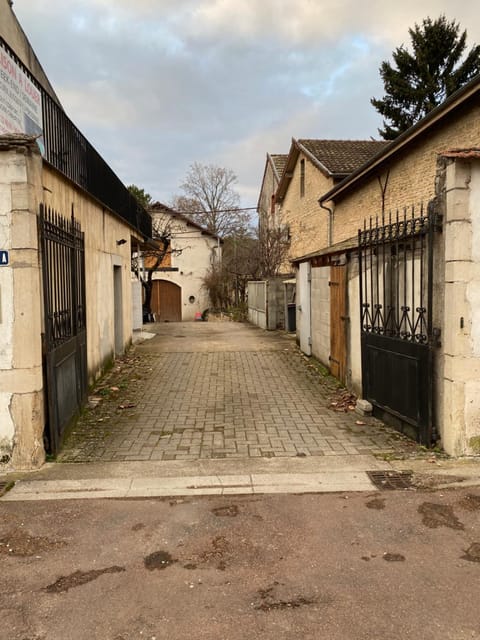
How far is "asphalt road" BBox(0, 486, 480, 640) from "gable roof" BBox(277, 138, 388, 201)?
55.3 ft

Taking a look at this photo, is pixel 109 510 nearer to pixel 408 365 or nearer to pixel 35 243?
pixel 35 243

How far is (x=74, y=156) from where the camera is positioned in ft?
24.6

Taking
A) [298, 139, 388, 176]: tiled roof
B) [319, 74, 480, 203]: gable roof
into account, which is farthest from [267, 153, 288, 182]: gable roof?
[319, 74, 480, 203]: gable roof

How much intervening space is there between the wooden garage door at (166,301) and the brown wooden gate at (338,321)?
2223 centimetres

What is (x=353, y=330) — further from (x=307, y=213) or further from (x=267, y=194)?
(x=267, y=194)

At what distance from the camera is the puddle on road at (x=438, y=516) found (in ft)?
12.1

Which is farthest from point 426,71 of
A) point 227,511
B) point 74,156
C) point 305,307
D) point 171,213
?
point 227,511

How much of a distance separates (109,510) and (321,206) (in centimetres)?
1821

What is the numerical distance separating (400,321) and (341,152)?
17.4 metres

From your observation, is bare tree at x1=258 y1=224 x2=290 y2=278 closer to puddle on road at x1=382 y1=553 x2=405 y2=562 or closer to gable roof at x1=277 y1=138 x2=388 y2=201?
gable roof at x1=277 y1=138 x2=388 y2=201

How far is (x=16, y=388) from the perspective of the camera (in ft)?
15.6

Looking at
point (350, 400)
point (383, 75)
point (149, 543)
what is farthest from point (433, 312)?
point (383, 75)

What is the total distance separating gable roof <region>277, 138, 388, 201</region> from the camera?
19.5 meters

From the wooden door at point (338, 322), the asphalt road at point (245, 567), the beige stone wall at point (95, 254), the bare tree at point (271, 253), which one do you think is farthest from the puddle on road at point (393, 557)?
the bare tree at point (271, 253)
